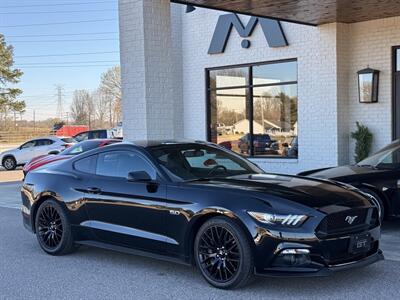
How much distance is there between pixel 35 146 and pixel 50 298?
21446 mm

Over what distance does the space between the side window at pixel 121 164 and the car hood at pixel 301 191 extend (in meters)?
0.85

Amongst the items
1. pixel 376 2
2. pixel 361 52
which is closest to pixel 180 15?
pixel 361 52

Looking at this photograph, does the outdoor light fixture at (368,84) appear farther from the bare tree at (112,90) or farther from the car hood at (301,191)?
the bare tree at (112,90)

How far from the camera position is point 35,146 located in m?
26.2

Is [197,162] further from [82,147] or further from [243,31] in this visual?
[243,31]

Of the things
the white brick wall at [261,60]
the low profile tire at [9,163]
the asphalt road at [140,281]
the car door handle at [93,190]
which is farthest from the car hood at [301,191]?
the low profile tire at [9,163]

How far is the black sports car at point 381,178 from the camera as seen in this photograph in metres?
8.27

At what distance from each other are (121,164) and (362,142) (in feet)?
26.6

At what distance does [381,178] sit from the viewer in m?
8.42

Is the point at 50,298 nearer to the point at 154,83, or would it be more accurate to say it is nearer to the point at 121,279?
the point at 121,279

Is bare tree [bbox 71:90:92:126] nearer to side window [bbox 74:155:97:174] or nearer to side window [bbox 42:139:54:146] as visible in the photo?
side window [bbox 42:139:54:146]

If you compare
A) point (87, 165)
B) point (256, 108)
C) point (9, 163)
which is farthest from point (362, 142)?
point (9, 163)

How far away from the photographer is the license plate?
5.68 meters

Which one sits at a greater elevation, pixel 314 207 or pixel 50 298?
pixel 314 207
